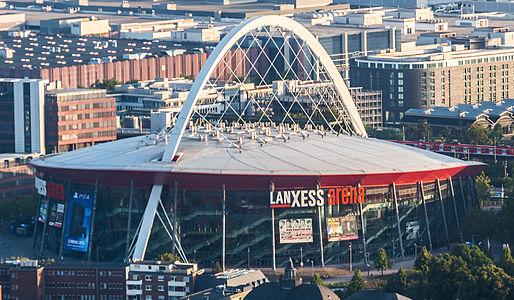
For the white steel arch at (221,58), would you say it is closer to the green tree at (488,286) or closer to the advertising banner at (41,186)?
the advertising banner at (41,186)

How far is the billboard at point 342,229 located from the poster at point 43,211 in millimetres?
26978

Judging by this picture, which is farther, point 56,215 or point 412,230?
point 56,215

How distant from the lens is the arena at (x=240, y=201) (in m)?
166

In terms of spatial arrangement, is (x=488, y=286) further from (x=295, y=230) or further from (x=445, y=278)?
(x=295, y=230)

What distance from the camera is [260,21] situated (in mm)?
179375

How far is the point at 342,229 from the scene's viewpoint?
169 meters

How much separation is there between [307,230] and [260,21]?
75.5ft

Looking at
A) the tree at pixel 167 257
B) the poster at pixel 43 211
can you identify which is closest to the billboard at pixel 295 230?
the tree at pixel 167 257

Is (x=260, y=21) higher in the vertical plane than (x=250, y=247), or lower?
higher

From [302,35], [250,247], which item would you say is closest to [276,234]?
[250,247]

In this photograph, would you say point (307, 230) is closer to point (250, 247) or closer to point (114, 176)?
point (250, 247)

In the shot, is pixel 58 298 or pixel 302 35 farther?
pixel 302 35

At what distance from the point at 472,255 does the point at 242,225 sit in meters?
20.9

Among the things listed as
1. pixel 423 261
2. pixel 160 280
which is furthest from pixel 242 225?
pixel 160 280
